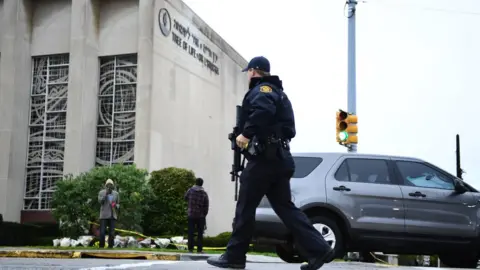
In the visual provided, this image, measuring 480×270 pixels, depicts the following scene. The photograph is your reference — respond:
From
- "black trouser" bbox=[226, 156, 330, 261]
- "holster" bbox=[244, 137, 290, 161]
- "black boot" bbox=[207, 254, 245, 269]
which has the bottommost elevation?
"black boot" bbox=[207, 254, 245, 269]

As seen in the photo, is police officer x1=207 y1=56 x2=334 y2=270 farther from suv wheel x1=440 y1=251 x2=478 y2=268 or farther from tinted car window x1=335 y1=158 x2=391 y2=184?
suv wheel x1=440 y1=251 x2=478 y2=268

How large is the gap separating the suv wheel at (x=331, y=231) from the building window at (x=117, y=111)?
18654 mm

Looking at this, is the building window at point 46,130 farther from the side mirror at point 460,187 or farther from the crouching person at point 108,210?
the side mirror at point 460,187

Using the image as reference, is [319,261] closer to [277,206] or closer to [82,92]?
[277,206]

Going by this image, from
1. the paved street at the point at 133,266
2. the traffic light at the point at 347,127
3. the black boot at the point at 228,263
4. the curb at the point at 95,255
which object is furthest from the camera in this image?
the traffic light at the point at 347,127

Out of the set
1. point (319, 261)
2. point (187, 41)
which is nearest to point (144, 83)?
point (187, 41)

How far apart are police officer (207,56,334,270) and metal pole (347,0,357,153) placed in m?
10.1

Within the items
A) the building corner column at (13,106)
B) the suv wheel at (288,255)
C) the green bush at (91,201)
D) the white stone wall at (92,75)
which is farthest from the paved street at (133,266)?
the building corner column at (13,106)

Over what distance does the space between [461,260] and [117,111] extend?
1996cm

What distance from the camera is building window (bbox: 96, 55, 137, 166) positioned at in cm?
2819

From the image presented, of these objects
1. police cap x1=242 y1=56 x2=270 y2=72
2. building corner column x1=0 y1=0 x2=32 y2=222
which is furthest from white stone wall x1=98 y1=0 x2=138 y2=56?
police cap x1=242 y1=56 x2=270 y2=72

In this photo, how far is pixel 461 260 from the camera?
10695mm

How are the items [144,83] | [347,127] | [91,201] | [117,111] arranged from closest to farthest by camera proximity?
[347,127] < [91,201] < [144,83] < [117,111]

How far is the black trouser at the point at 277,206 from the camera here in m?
6.43
